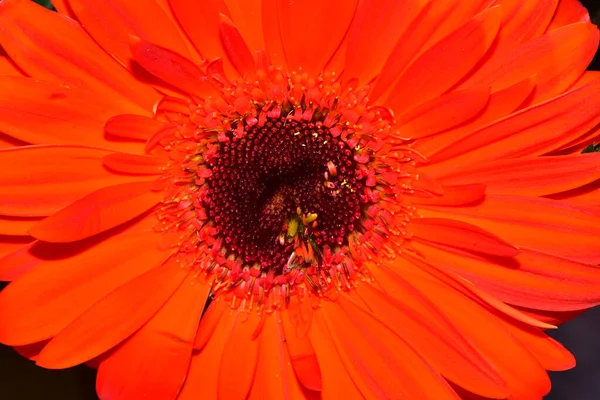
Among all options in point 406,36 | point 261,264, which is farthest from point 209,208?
point 406,36

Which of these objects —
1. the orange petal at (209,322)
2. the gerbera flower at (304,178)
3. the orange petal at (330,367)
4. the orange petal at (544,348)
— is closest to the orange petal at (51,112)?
the gerbera flower at (304,178)

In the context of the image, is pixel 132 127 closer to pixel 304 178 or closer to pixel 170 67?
pixel 170 67

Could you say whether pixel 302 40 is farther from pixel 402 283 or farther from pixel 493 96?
pixel 402 283

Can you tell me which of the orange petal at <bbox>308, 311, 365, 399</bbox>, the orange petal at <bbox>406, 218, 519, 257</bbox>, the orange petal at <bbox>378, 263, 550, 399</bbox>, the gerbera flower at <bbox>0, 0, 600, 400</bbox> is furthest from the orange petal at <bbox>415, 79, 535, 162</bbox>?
the orange petal at <bbox>308, 311, 365, 399</bbox>

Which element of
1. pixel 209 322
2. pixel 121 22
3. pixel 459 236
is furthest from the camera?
pixel 209 322

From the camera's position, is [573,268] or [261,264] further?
[261,264]

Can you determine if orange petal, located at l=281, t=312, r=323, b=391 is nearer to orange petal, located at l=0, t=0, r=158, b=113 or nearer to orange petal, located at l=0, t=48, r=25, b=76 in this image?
orange petal, located at l=0, t=0, r=158, b=113

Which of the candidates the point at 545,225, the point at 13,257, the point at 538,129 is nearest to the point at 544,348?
the point at 545,225
